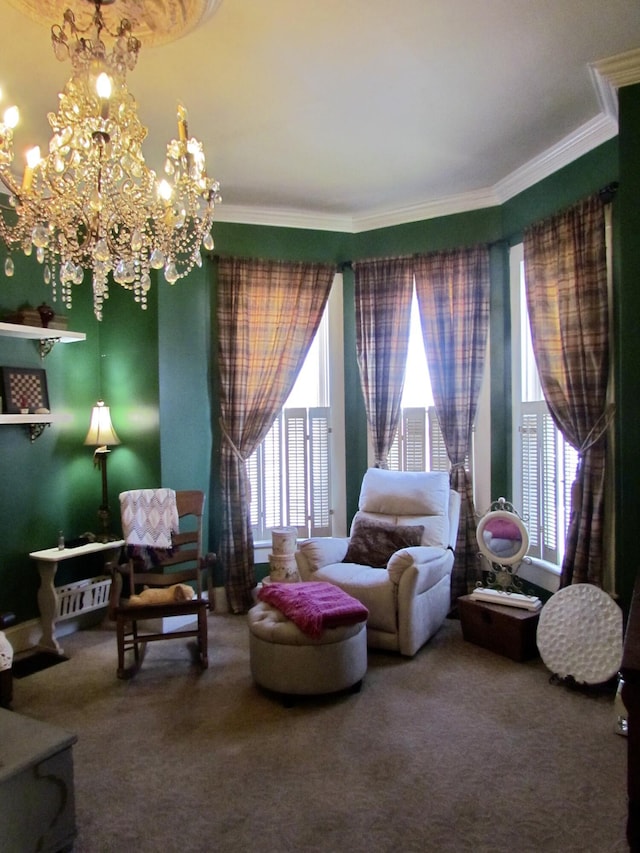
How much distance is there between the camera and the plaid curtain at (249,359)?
458 cm

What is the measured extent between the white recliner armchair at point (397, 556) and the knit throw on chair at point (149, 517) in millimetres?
911

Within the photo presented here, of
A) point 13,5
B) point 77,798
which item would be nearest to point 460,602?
point 77,798

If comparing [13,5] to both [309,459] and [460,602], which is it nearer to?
[309,459]

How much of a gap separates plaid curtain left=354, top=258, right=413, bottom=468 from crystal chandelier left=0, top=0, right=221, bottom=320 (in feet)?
7.31

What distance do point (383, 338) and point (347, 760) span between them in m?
3.08

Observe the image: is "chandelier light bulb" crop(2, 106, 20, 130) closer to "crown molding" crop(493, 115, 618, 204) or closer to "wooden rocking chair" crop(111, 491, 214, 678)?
"wooden rocking chair" crop(111, 491, 214, 678)

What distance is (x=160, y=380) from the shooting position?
4277 mm

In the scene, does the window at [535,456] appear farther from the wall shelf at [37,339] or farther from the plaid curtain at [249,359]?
the wall shelf at [37,339]

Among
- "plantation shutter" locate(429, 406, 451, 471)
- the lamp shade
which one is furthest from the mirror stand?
the lamp shade

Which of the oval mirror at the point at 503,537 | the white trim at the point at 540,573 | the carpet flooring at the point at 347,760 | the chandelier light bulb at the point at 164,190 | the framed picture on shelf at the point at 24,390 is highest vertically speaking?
the chandelier light bulb at the point at 164,190

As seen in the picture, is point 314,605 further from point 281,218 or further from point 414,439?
point 281,218

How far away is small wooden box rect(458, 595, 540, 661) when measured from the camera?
3.50 metres

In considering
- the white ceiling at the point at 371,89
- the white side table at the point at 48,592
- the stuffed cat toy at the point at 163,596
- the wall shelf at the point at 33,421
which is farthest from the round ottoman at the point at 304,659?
the white ceiling at the point at 371,89

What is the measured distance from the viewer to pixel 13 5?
88.6 inches
